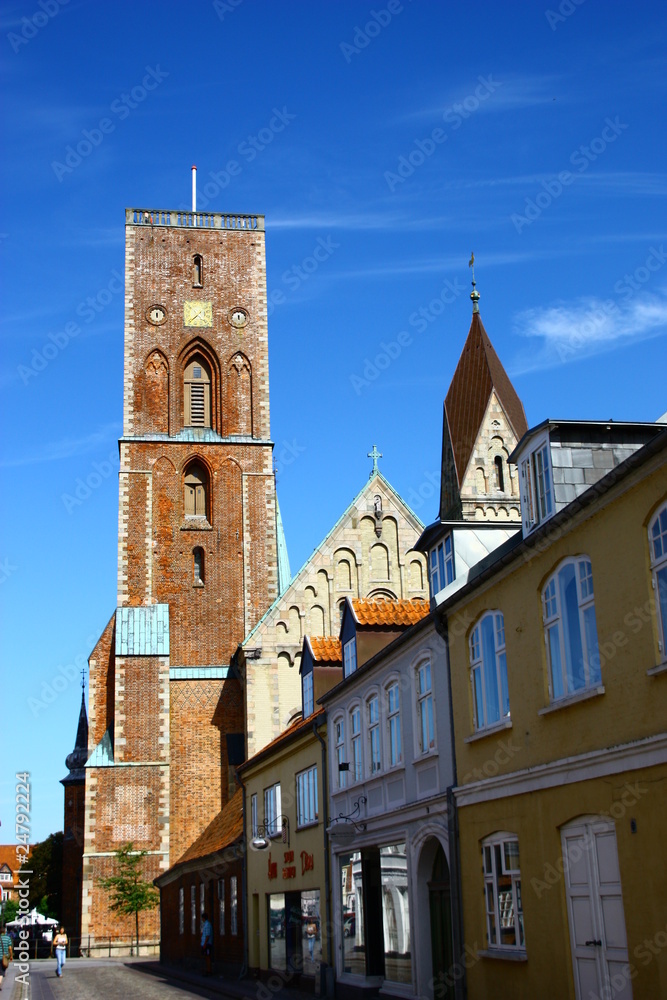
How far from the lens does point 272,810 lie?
28094mm

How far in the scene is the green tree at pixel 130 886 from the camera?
41.0 meters

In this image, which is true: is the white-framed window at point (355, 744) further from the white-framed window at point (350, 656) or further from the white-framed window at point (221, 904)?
the white-framed window at point (221, 904)

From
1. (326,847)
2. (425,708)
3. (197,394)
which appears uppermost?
(197,394)

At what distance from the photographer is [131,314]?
50.0 m

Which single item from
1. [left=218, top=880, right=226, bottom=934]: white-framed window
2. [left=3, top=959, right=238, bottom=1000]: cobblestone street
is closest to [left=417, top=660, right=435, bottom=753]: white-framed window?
[left=3, top=959, right=238, bottom=1000]: cobblestone street

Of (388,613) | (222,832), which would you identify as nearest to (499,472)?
(222,832)

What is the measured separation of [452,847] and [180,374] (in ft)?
116

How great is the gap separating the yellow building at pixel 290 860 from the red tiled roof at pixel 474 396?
13.5 m

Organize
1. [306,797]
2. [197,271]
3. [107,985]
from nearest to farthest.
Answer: [306,797]
[107,985]
[197,271]

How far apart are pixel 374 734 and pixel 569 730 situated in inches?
324

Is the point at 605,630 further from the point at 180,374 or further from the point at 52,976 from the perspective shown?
the point at 180,374

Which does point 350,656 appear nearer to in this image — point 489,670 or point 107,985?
point 489,670

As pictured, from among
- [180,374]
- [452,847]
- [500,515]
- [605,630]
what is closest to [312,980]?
[452,847]

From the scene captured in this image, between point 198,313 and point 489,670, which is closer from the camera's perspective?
point 489,670
